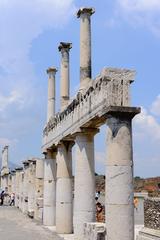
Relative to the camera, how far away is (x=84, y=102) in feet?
48.5

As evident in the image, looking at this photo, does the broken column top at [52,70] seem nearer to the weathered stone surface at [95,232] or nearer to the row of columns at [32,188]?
the row of columns at [32,188]

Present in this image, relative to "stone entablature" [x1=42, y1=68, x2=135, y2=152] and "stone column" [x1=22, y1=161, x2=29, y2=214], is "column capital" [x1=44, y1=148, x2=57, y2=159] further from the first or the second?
"stone column" [x1=22, y1=161, x2=29, y2=214]

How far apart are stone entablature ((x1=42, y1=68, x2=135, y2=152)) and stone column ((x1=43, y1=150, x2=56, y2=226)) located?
362 cm

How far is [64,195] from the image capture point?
18.3 metres

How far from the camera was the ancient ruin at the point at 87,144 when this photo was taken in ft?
37.8

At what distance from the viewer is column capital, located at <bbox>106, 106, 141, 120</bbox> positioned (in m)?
11.8

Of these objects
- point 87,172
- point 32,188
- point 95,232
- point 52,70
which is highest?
point 52,70

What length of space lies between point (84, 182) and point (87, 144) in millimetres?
1232

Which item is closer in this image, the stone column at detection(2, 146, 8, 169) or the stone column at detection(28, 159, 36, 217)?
the stone column at detection(28, 159, 36, 217)

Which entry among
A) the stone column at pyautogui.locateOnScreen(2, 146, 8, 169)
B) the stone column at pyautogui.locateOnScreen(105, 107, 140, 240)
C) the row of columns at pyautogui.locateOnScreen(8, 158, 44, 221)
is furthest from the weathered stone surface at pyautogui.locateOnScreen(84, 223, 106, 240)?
the stone column at pyautogui.locateOnScreen(2, 146, 8, 169)

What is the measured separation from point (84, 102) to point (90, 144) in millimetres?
1475

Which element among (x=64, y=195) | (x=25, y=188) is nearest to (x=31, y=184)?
(x=25, y=188)

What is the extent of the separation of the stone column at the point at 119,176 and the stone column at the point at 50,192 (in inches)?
391

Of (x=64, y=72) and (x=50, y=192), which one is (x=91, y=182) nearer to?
(x=64, y=72)
